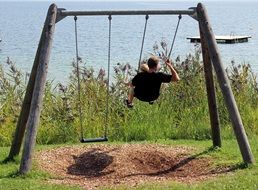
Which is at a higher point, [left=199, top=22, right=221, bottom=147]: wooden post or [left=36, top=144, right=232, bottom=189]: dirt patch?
[left=199, top=22, right=221, bottom=147]: wooden post

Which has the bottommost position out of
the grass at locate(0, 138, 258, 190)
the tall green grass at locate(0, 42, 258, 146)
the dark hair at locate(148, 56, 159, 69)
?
the grass at locate(0, 138, 258, 190)

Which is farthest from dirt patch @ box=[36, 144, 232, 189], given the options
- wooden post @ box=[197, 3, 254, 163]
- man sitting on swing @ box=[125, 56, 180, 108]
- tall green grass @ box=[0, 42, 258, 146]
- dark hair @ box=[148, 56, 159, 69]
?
tall green grass @ box=[0, 42, 258, 146]

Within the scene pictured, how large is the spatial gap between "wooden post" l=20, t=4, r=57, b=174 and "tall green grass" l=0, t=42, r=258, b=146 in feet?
9.12

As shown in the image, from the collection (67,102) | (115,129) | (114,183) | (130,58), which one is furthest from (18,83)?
(130,58)

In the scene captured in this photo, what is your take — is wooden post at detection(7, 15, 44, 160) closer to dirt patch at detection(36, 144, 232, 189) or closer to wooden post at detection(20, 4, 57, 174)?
wooden post at detection(20, 4, 57, 174)

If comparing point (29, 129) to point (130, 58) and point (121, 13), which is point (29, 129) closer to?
point (121, 13)

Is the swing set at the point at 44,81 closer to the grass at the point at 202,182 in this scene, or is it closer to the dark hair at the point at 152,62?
the grass at the point at 202,182

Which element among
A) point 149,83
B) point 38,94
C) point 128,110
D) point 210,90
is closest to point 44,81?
point 38,94

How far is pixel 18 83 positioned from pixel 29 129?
3.86m

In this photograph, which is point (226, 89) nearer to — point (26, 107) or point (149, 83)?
point (149, 83)

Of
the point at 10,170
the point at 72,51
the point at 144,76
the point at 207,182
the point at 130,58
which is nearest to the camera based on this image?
the point at 207,182

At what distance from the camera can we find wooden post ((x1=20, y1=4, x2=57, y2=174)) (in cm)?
728

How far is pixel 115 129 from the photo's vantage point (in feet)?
34.4

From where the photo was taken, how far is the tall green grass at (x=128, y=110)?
10320mm
